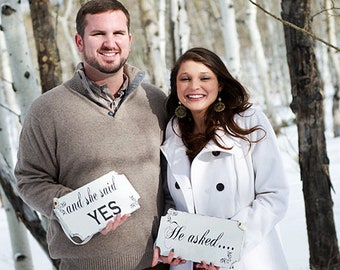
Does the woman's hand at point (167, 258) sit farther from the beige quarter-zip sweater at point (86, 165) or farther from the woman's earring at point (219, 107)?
the woman's earring at point (219, 107)

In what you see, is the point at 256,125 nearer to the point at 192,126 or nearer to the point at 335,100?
the point at 192,126

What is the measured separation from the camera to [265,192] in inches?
83.2

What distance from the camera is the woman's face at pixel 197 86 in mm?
2180

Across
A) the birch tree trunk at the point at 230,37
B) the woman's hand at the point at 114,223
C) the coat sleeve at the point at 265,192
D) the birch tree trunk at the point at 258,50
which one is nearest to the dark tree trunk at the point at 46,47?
the woman's hand at the point at 114,223

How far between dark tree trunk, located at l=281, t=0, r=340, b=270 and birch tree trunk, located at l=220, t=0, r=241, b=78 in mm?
5864

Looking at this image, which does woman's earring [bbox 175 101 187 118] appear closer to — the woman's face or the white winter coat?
the woman's face

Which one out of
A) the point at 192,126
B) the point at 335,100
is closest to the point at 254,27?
the point at 335,100

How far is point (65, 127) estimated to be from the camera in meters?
2.14

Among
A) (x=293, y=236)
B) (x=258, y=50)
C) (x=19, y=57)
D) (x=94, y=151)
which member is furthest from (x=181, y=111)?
(x=258, y=50)

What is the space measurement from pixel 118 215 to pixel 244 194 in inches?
20.4

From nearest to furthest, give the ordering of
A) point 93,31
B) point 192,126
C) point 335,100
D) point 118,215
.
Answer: point 118,215
point 93,31
point 192,126
point 335,100

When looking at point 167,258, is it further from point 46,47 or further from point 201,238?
point 46,47

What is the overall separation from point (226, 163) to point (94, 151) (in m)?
0.54

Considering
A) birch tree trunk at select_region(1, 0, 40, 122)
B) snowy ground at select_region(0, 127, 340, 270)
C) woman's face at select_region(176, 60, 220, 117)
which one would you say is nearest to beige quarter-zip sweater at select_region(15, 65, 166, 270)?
woman's face at select_region(176, 60, 220, 117)
